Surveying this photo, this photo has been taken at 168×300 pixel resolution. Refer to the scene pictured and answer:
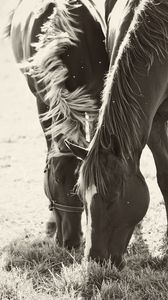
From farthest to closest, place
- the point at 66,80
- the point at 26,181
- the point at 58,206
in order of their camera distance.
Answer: the point at 26,181
the point at 58,206
the point at 66,80

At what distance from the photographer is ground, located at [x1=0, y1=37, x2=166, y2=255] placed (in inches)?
187

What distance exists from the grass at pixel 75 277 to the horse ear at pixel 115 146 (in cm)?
74

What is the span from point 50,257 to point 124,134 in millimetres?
1427

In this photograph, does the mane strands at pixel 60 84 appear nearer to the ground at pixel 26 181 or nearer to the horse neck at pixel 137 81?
the horse neck at pixel 137 81

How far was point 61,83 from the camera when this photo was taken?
342 centimetres

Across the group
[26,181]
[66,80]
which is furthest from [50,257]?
[26,181]

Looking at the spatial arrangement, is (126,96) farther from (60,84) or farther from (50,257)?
(50,257)

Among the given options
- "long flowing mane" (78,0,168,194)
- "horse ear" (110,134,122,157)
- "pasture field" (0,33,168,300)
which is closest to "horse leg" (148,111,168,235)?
"pasture field" (0,33,168,300)

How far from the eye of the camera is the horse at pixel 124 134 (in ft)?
9.98

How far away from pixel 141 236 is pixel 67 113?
5.58 ft

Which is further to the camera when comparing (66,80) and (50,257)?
(50,257)

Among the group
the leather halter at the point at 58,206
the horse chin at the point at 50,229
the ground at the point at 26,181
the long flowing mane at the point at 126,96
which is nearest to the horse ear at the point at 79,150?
the long flowing mane at the point at 126,96

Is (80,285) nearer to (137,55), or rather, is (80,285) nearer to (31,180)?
(137,55)

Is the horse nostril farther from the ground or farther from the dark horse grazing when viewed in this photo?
the ground
